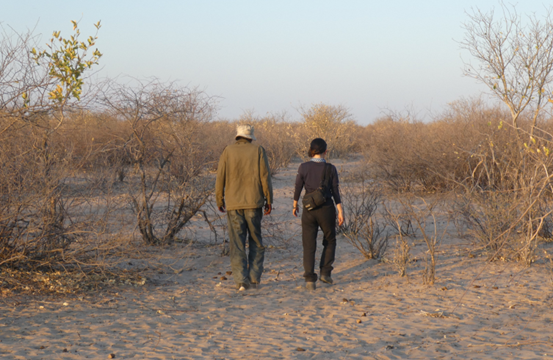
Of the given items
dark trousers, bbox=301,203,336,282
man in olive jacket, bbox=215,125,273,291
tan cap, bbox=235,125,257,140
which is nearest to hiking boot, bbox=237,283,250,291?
man in olive jacket, bbox=215,125,273,291

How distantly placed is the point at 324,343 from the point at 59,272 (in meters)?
2.87

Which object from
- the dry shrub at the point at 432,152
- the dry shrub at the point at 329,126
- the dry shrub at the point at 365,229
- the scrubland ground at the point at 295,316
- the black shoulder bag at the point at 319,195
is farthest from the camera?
the dry shrub at the point at 329,126

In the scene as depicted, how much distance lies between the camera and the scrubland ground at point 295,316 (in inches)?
146

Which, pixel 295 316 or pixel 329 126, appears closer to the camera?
pixel 295 316

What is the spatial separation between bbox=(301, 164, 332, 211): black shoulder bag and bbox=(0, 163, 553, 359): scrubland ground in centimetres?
91

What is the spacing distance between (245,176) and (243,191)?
0.15 meters

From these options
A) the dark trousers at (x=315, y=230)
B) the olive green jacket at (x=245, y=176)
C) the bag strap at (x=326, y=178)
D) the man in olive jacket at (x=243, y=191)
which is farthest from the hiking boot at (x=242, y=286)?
the bag strap at (x=326, y=178)

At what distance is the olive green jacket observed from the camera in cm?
520

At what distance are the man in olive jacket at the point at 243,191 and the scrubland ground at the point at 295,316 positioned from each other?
0.41 metres

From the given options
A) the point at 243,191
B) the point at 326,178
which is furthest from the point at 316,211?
the point at 243,191

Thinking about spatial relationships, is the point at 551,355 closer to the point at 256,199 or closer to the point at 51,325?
the point at 256,199

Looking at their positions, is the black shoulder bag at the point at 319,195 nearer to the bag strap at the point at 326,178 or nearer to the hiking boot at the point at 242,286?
the bag strap at the point at 326,178

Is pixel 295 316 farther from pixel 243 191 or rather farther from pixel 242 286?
pixel 243 191

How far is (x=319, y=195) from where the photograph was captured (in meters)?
5.05
